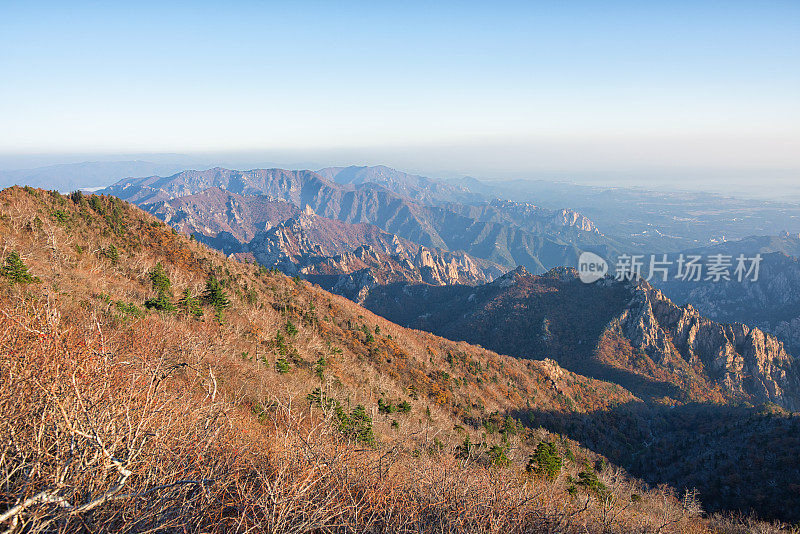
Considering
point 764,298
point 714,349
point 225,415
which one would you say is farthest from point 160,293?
point 764,298

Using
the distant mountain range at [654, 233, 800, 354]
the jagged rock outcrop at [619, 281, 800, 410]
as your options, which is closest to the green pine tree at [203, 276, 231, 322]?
the jagged rock outcrop at [619, 281, 800, 410]

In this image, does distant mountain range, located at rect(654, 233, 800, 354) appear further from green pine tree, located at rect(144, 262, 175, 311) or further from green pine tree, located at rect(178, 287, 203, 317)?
green pine tree, located at rect(144, 262, 175, 311)

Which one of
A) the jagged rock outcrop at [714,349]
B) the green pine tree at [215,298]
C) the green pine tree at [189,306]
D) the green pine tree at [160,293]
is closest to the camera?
the green pine tree at [160,293]

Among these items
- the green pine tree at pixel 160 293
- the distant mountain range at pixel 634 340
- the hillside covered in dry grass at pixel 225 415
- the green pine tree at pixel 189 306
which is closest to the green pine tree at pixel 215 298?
the hillside covered in dry grass at pixel 225 415

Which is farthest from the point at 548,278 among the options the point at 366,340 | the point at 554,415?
the point at 366,340

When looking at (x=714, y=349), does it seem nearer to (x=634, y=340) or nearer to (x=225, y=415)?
(x=634, y=340)

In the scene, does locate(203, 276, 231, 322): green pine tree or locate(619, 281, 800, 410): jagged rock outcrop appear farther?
locate(619, 281, 800, 410): jagged rock outcrop

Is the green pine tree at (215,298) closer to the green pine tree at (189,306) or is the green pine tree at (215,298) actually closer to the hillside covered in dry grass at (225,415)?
the hillside covered in dry grass at (225,415)

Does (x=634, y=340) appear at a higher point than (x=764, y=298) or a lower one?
higher
